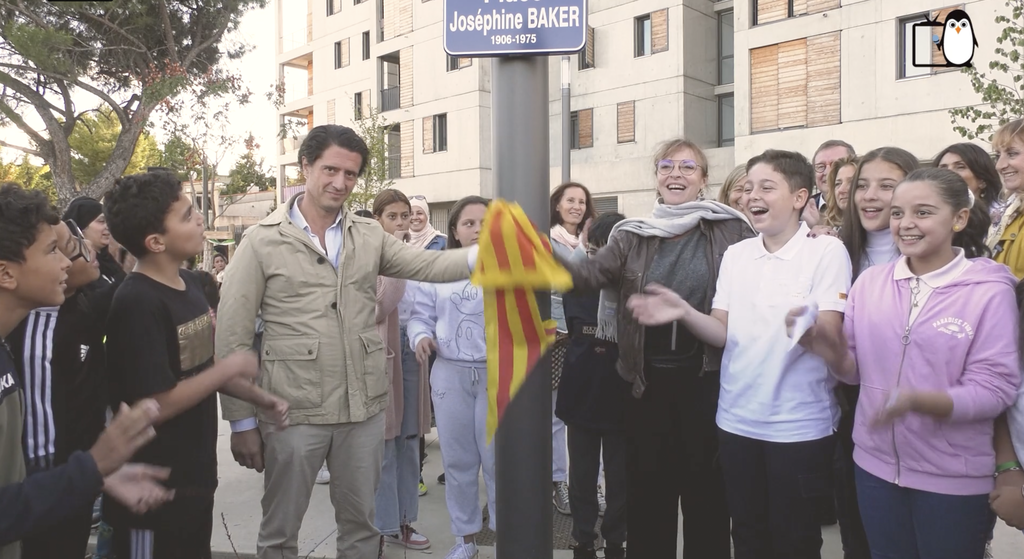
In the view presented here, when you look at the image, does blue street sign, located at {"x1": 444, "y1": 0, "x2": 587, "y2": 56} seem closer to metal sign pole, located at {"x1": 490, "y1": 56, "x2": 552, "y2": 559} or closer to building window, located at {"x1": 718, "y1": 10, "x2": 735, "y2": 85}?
metal sign pole, located at {"x1": 490, "y1": 56, "x2": 552, "y2": 559}

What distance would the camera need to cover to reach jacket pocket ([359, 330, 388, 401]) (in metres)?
3.23

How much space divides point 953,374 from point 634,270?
1239 mm

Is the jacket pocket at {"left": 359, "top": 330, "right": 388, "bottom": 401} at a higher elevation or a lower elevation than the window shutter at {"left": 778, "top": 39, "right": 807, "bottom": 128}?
lower

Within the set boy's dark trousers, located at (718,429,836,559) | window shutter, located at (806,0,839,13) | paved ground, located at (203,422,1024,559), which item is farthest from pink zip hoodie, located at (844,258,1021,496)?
window shutter, located at (806,0,839,13)

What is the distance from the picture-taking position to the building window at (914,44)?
54.0 ft

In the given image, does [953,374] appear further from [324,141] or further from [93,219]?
[93,219]

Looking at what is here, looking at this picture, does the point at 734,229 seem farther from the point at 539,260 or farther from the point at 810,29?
the point at 810,29

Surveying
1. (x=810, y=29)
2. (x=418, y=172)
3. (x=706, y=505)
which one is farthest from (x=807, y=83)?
(x=706, y=505)

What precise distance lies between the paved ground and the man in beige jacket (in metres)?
0.86

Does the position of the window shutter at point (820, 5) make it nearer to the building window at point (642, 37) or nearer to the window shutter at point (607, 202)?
the building window at point (642, 37)

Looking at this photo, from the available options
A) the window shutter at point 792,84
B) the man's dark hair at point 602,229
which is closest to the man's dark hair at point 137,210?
the man's dark hair at point 602,229

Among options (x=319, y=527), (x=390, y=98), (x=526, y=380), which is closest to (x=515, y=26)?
(x=526, y=380)

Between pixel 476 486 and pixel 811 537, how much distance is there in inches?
74.1

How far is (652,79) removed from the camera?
72.4 feet
